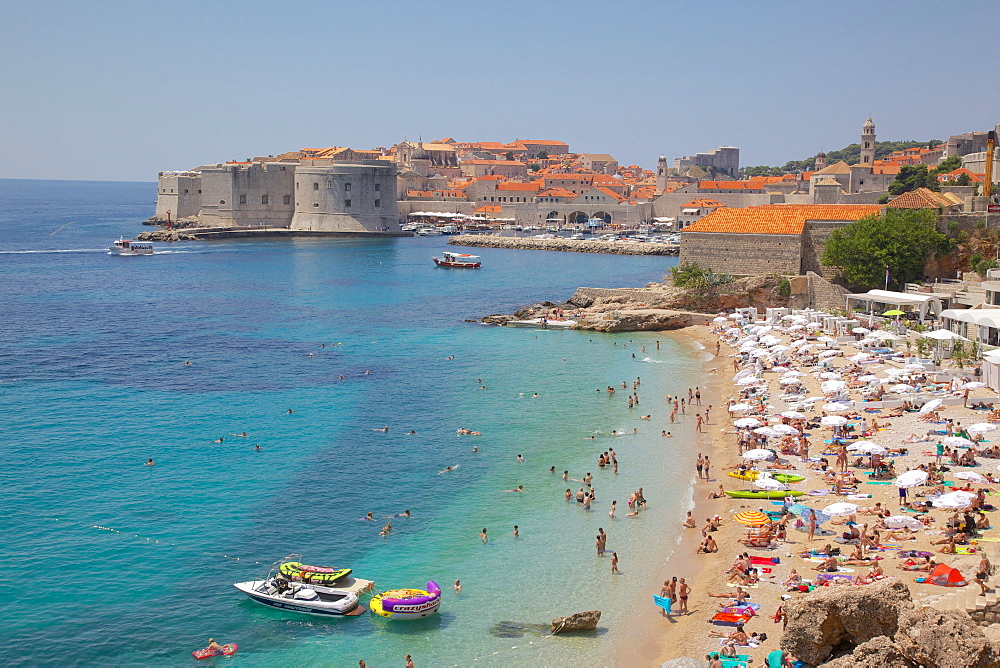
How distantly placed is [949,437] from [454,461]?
8.10 meters

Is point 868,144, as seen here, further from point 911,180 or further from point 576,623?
point 576,623

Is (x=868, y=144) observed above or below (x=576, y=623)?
above

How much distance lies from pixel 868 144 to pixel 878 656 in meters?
68.4

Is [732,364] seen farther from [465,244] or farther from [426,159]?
[426,159]

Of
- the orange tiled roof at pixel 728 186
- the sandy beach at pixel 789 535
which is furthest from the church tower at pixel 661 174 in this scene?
the sandy beach at pixel 789 535

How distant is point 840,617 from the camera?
26.7 feet

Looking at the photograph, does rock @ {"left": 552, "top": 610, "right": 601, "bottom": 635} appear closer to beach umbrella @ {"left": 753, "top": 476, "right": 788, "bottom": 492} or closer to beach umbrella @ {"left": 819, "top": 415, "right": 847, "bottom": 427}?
beach umbrella @ {"left": 753, "top": 476, "right": 788, "bottom": 492}

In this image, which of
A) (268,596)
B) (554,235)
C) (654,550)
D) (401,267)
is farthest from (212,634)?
(554,235)

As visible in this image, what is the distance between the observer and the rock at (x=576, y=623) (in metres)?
10.9

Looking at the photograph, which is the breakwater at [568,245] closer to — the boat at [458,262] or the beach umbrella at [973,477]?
the boat at [458,262]

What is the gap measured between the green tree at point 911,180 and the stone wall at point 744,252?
21.3m

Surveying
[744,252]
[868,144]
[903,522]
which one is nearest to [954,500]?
[903,522]

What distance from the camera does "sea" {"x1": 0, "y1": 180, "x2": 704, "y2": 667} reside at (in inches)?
437

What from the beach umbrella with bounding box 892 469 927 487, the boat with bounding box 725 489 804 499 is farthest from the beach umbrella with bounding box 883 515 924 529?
the boat with bounding box 725 489 804 499
